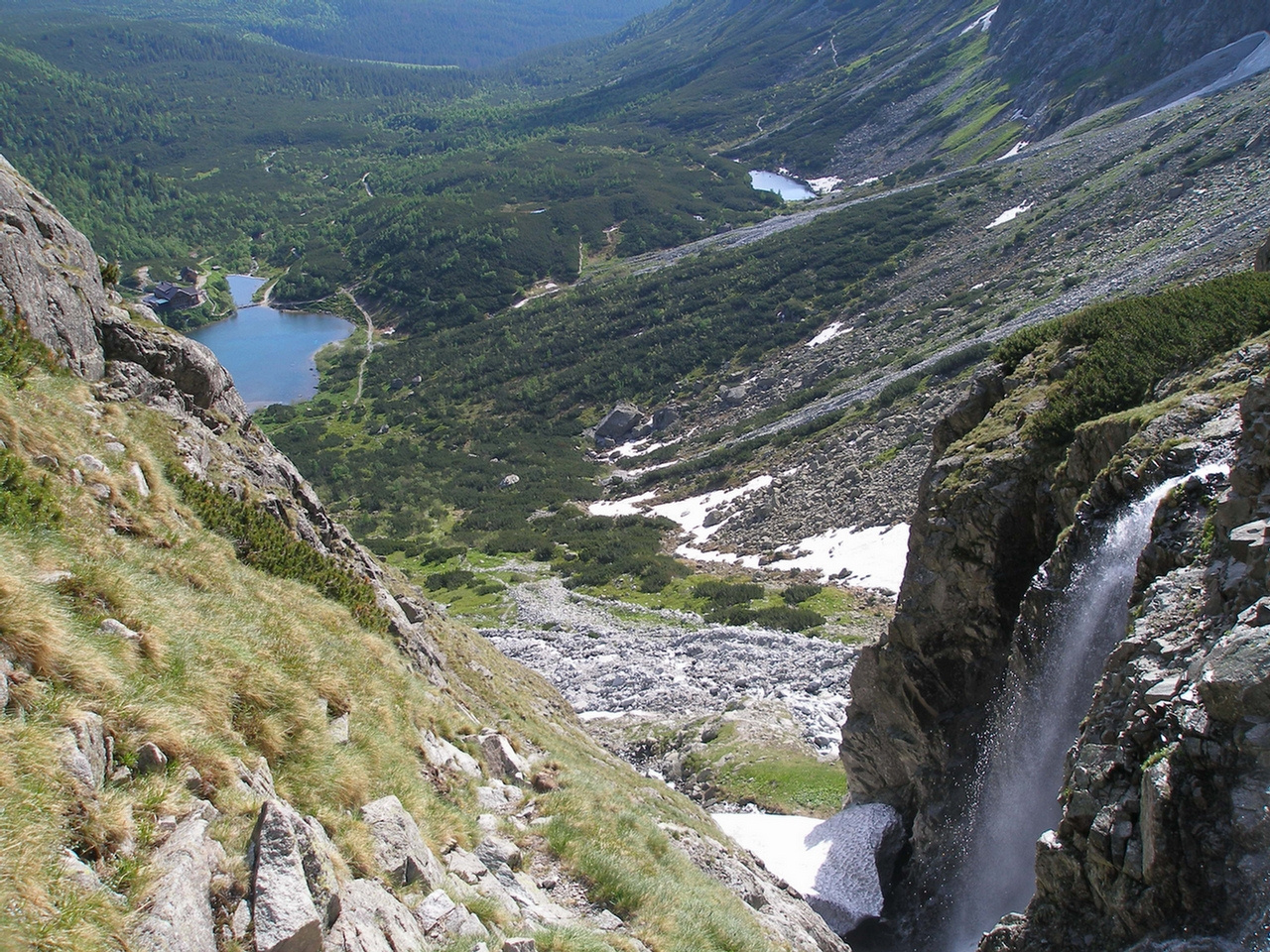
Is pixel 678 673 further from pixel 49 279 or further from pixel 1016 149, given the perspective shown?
pixel 1016 149

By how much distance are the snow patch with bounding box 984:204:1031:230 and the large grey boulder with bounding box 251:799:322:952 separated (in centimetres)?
8763

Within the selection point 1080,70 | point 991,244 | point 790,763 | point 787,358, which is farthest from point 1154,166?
point 790,763

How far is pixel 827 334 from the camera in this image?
75.8 m

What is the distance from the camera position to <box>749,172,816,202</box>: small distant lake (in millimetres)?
131975

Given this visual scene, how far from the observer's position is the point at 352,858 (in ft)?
20.8

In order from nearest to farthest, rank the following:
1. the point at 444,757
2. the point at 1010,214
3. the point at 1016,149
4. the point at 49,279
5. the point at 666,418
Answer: the point at 444,757
the point at 49,279
the point at 666,418
the point at 1010,214
the point at 1016,149

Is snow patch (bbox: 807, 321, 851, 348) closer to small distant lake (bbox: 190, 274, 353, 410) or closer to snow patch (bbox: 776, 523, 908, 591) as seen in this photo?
snow patch (bbox: 776, 523, 908, 591)

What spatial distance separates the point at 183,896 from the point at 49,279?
35.2 feet

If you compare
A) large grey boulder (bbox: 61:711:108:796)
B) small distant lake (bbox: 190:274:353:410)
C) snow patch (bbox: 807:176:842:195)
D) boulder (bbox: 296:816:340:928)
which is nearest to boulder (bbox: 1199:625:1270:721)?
boulder (bbox: 296:816:340:928)

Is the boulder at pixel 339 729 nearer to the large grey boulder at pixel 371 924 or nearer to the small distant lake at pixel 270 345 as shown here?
the large grey boulder at pixel 371 924

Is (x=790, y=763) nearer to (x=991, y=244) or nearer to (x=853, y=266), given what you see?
(x=991, y=244)

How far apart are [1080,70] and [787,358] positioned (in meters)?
74.7

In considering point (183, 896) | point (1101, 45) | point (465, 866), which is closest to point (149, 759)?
point (183, 896)

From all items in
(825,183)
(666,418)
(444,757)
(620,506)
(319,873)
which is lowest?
(319,873)
